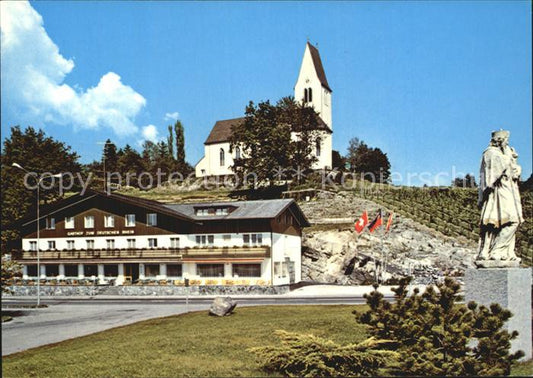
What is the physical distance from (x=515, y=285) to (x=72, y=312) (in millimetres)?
30581

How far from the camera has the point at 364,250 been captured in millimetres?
60406

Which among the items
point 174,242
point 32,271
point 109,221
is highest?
point 109,221

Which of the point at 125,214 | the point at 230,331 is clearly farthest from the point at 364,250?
the point at 230,331

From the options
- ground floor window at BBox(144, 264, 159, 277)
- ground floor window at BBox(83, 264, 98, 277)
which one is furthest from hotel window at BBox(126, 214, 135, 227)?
ground floor window at BBox(83, 264, 98, 277)

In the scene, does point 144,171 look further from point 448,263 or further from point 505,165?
point 505,165

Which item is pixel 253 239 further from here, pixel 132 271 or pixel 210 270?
pixel 132 271

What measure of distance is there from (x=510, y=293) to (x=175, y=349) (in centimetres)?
1037

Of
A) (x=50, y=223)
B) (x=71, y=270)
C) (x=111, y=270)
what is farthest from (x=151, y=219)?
(x=50, y=223)

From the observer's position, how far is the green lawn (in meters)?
15.4

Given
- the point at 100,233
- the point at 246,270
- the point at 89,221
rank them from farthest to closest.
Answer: the point at 89,221
the point at 100,233
the point at 246,270

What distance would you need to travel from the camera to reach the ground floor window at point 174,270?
57.6 metres

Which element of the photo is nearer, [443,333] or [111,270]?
[443,333]

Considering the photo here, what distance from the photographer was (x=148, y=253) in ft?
191

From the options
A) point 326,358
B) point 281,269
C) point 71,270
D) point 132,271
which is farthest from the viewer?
point 71,270
